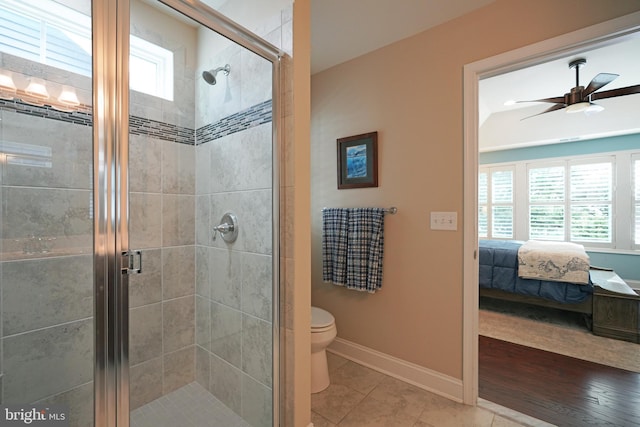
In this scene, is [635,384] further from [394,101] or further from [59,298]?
[59,298]

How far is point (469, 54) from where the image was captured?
1.73 m

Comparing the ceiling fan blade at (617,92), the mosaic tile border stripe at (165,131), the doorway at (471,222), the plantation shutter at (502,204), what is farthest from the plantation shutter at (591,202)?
the mosaic tile border stripe at (165,131)

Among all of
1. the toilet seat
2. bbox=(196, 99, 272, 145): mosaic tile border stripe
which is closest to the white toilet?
the toilet seat

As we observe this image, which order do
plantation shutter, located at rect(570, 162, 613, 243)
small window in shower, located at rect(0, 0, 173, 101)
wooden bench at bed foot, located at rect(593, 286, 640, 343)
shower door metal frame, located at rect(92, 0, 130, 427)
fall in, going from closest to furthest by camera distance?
shower door metal frame, located at rect(92, 0, 130, 427), small window in shower, located at rect(0, 0, 173, 101), wooden bench at bed foot, located at rect(593, 286, 640, 343), plantation shutter, located at rect(570, 162, 613, 243)

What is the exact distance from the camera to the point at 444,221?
71.9 inches

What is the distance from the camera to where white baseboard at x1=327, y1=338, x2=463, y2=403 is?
1777mm

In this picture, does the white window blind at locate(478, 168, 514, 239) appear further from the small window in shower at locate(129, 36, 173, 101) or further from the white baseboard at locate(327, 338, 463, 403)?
the small window in shower at locate(129, 36, 173, 101)

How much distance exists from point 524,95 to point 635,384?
3391 mm

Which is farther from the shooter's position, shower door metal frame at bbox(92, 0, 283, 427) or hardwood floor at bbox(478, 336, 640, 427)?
hardwood floor at bbox(478, 336, 640, 427)

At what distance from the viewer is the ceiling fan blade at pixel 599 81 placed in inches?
91.1

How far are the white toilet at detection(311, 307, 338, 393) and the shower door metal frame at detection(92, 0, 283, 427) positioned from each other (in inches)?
40.8

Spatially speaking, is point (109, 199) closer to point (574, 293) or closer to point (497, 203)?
point (574, 293)

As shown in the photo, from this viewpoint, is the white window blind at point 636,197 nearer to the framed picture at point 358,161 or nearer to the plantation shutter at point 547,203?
the plantation shutter at point 547,203

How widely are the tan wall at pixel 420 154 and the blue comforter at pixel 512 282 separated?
6.38 feet
